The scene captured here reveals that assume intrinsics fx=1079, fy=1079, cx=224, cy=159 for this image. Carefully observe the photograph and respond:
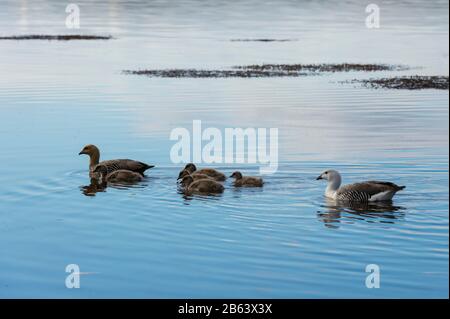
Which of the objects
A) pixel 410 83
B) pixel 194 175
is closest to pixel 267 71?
pixel 410 83

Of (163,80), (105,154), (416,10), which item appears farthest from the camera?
(416,10)

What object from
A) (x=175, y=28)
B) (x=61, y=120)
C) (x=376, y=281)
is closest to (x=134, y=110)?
(x=61, y=120)

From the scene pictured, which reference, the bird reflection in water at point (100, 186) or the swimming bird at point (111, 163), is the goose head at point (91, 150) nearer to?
the swimming bird at point (111, 163)

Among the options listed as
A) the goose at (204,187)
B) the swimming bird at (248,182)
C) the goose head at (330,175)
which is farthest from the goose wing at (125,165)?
the goose head at (330,175)

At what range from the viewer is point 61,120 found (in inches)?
1056

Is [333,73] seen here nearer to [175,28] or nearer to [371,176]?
[371,176]

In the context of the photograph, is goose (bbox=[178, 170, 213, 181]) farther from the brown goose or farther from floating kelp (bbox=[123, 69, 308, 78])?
floating kelp (bbox=[123, 69, 308, 78])

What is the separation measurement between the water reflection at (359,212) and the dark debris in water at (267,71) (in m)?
20.1

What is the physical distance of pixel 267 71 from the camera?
39.2 metres

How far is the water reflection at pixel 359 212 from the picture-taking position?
53.9ft

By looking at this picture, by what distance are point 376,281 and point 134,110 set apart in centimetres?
1679

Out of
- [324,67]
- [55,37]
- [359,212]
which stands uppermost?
[55,37]

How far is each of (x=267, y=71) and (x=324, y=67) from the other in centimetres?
287

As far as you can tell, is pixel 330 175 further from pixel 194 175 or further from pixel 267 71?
pixel 267 71
